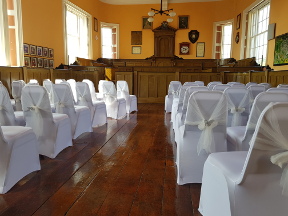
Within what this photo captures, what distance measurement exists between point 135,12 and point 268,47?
775 centimetres

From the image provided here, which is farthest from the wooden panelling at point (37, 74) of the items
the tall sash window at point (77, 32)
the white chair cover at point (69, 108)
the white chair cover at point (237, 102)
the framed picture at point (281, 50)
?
the framed picture at point (281, 50)

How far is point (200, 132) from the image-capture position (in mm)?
2152

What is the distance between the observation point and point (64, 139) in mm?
3135

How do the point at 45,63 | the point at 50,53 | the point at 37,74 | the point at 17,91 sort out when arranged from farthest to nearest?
the point at 50,53 → the point at 45,63 → the point at 37,74 → the point at 17,91

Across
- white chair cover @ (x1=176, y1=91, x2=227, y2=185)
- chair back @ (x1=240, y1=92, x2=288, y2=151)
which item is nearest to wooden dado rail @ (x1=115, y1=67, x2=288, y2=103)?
white chair cover @ (x1=176, y1=91, x2=227, y2=185)

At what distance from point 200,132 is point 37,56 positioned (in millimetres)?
7768

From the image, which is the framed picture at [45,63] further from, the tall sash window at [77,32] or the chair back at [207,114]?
the chair back at [207,114]

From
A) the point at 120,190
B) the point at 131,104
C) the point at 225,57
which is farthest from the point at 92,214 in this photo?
the point at 225,57

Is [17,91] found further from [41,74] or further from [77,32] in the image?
[77,32]

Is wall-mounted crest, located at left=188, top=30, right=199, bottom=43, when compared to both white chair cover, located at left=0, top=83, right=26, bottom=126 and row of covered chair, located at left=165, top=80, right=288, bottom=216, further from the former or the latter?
white chair cover, located at left=0, top=83, right=26, bottom=126

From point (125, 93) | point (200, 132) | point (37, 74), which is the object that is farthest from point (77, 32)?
point (200, 132)

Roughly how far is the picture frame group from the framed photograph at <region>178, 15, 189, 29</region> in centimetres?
734

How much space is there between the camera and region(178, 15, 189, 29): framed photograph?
13305mm

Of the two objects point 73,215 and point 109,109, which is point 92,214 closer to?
point 73,215
